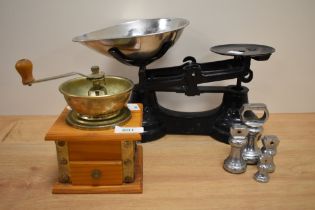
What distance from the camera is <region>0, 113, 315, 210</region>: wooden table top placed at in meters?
0.72

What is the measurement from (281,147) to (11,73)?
99 centimetres

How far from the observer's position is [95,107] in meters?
0.71

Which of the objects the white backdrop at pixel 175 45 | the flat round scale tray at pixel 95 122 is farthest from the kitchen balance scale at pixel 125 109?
the white backdrop at pixel 175 45

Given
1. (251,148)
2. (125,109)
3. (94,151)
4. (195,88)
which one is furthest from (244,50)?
(94,151)

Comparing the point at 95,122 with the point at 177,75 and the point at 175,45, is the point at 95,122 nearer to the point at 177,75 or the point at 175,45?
the point at 177,75

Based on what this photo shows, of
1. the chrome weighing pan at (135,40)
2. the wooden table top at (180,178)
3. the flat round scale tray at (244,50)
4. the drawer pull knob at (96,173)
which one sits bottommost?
the wooden table top at (180,178)

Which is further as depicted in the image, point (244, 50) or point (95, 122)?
point (244, 50)

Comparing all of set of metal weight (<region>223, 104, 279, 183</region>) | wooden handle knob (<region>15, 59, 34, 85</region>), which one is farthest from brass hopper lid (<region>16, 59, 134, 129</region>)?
set of metal weight (<region>223, 104, 279, 183</region>)

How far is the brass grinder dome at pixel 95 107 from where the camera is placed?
2.30 ft

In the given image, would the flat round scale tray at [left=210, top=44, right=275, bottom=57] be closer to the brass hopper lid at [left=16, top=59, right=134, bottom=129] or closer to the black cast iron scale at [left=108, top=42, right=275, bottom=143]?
the black cast iron scale at [left=108, top=42, right=275, bottom=143]

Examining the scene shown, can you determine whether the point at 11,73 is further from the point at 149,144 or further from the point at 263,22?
the point at 263,22

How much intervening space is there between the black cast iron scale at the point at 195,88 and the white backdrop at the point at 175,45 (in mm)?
128

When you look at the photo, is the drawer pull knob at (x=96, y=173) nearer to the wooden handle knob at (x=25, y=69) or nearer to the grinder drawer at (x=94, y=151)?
the grinder drawer at (x=94, y=151)

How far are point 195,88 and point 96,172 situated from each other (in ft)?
1.32
